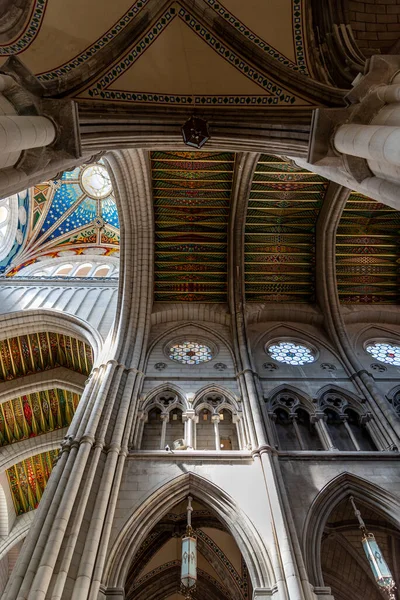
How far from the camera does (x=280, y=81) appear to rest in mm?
7215

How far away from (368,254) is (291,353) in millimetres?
4176

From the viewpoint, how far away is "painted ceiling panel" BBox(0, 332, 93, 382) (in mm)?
12617

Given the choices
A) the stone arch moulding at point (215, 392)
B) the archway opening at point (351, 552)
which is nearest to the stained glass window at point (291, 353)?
the stone arch moulding at point (215, 392)

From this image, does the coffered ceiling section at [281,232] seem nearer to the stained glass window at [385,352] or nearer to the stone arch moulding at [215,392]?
the stained glass window at [385,352]

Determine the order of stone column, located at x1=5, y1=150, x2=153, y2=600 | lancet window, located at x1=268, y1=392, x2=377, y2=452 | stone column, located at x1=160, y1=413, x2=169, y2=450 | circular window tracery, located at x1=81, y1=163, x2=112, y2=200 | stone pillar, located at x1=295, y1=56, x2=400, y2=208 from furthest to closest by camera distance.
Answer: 1. circular window tracery, located at x1=81, y1=163, x2=112, y2=200
2. lancet window, located at x1=268, y1=392, x2=377, y2=452
3. stone column, located at x1=160, y1=413, x2=169, y2=450
4. stone column, located at x1=5, y1=150, x2=153, y2=600
5. stone pillar, located at x1=295, y1=56, x2=400, y2=208

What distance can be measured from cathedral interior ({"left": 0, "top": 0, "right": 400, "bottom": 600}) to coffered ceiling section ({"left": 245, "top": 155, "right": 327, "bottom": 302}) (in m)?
0.06

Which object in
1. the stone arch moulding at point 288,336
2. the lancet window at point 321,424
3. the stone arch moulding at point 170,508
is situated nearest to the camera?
the stone arch moulding at point 170,508

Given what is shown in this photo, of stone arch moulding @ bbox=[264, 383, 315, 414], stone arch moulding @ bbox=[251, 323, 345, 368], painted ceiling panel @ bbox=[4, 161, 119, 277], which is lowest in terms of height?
stone arch moulding @ bbox=[264, 383, 315, 414]

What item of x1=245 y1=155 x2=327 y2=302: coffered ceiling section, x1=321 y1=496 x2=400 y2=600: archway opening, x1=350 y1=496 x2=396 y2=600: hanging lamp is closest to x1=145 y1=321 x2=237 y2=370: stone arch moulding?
x1=245 y1=155 x2=327 y2=302: coffered ceiling section

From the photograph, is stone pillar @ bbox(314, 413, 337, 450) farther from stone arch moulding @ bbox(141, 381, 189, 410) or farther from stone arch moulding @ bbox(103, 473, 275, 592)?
stone arch moulding @ bbox(141, 381, 189, 410)

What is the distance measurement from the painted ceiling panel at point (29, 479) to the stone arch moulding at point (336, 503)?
929cm

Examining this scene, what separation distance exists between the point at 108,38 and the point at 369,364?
31.5ft

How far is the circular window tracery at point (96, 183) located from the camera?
18594 millimetres

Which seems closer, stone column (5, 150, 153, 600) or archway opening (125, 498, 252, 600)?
stone column (5, 150, 153, 600)
